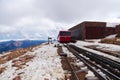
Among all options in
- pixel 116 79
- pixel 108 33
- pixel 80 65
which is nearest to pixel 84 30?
pixel 108 33

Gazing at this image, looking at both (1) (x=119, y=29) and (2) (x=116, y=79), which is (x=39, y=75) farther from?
(1) (x=119, y=29)

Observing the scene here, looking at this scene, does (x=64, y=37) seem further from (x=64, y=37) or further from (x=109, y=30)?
(x=109, y=30)

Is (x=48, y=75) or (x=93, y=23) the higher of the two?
(x=93, y=23)

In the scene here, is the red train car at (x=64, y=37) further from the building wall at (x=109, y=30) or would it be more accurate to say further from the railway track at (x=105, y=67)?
the railway track at (x=105, y=67)

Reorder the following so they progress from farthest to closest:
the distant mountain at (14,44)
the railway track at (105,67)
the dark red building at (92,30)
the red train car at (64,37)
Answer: the distant mountain at (14,44) < the dark red building at (92,30) < the red train car at (64,37) < the railway track at (105,67)

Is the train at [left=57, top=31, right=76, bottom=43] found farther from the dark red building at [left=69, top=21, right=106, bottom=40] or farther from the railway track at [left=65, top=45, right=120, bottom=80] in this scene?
the railway track at [left=65, top=45, right=120, bottom=80]

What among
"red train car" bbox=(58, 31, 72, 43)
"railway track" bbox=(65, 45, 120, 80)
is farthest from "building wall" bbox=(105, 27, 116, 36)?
"railway track" bbox=(65, 45, 120, 80)

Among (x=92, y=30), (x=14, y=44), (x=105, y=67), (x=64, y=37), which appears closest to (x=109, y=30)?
(x=92, y=30)

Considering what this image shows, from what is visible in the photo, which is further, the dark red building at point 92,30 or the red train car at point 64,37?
the dark red building at point 92,30

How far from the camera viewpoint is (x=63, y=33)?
131 ft

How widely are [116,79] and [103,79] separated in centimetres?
57

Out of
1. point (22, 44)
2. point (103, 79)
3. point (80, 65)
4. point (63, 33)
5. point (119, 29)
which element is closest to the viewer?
point (103, 79)

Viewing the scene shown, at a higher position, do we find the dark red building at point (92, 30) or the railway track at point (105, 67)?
the dark red building at point (92, 30)

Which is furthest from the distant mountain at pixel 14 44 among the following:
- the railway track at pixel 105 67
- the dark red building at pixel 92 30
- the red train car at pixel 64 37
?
the railway track at pixel 105 67
